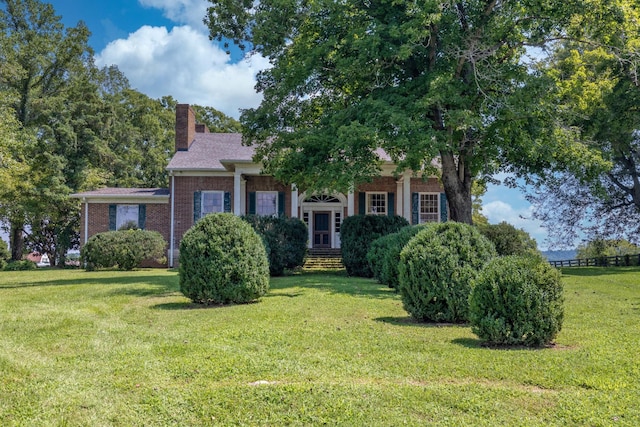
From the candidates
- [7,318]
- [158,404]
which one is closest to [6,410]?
[158,404]

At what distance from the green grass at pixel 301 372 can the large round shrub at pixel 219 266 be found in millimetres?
1058

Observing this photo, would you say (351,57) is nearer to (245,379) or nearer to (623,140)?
(245,379)

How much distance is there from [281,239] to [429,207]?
9138mm

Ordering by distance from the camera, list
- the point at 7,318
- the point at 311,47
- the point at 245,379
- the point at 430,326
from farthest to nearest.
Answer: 1. the point at 311,47
2. the point at 7,318
3. the point at 430,326
4. the point at 245,379

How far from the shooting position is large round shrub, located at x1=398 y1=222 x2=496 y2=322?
7199mm

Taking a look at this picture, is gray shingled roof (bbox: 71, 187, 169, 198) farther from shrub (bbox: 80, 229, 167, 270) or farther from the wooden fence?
the wooden fence

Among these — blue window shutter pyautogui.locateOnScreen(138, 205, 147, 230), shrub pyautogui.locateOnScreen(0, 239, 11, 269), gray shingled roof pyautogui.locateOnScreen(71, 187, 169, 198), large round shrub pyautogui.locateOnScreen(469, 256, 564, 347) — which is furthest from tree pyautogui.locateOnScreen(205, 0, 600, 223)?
shrub pyautogui.locateOnScreen(0, 239, 11, 269)

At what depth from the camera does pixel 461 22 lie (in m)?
15.0

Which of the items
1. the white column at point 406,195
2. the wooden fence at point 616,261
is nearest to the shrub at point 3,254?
the white column at point 406,195

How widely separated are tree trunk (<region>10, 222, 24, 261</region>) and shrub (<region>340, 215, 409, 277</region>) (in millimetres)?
21576

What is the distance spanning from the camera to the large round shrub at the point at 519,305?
563cm

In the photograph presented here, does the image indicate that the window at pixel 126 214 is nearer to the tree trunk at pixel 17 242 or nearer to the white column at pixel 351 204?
the tree trunk at pixel 17 242

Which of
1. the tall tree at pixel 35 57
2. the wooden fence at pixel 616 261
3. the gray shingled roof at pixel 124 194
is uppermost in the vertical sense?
the tall tree at pixel 35 57

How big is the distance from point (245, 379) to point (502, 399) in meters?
2.14
